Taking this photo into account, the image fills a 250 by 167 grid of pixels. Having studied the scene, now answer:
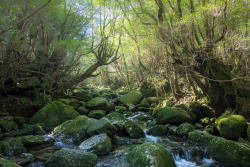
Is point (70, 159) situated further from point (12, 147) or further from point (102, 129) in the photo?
point (102, 129)

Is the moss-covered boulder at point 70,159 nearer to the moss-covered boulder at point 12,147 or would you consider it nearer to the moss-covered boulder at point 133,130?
the moss-covered boulder at point 12,147

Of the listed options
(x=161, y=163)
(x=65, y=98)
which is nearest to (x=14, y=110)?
(x=65, y=98)

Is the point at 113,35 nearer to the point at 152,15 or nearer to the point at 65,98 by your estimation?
the point at 152,15

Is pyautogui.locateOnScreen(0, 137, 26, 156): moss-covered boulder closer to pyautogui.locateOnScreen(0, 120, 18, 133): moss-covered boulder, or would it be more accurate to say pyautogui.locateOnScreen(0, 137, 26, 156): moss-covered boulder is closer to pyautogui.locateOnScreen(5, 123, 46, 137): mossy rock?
pyautogui.locateOnScreen(5, 123, 46, 137): mossy rock

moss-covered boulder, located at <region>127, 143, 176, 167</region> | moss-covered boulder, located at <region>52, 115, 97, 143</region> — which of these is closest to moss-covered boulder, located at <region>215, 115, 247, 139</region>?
moss-covered boulder, located at <region>127, 143, 176, 167</region>

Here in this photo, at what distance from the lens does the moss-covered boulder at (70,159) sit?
405 cm

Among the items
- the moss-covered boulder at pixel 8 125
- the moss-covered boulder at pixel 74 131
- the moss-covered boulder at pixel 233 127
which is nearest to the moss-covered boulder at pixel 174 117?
the moss-covered boulder at pixel 233 127

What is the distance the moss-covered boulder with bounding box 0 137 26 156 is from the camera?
4.75 metres

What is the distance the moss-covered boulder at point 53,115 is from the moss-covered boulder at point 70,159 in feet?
12.4

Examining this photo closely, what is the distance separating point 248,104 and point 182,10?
5080 millimetres

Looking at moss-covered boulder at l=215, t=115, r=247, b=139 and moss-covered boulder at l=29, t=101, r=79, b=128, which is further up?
moss-covered boulder at l=29, t=101, r=79, b=128

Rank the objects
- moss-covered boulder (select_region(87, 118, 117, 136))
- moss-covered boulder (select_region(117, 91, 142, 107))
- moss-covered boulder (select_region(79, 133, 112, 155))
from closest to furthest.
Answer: moss-covered boulder (select_region(79, 133, 112, 155))
moss-covered boulder (select_region(87, 118, 117, 136))
moss-covered boulder (select_region(117, 91, 142, 107))

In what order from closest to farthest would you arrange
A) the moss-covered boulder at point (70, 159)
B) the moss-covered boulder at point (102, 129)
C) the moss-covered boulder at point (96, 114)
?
1. the moss-covered boulder at point (70, 159)
2. the moss-covered boulder at point (102, 129)
3. the moss-covered boulder at point (96, 114)

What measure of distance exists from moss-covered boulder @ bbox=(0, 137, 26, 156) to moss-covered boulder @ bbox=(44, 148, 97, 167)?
4.29ft
